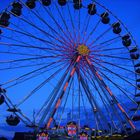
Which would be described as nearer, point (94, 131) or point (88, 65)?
point (88, 65)

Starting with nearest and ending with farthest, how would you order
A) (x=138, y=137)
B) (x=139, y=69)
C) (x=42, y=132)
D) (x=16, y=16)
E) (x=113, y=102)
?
(x=138, y=137) < (x=42, y=132) < (x=16, y=16) < (x=113, y=102) < (x=139, y=69)

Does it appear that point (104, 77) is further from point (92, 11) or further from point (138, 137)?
point (138, 137)

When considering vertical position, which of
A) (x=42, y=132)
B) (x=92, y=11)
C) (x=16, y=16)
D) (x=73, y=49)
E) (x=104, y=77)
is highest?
(x=92, y=11)

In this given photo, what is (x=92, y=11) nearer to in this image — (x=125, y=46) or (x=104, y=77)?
(x=125, y=46)

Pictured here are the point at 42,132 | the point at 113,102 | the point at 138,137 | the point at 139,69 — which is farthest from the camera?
the point at 139,69

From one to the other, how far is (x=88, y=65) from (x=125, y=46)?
4.68 meters

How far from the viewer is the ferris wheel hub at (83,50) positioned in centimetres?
2483

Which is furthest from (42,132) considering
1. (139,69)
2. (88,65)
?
(139,69)

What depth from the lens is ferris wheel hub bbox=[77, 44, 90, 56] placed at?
24.8 metres

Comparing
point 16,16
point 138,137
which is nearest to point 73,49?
point 16,16

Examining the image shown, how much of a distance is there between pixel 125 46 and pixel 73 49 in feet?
17.1

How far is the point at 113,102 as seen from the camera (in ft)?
82.7

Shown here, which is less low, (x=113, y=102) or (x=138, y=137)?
(x=113, y=102)

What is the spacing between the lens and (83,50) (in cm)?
2500
